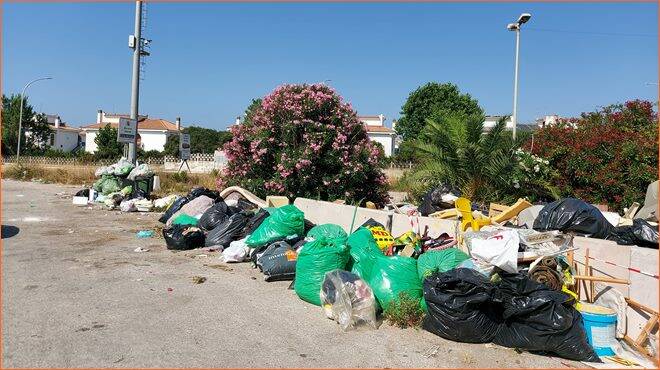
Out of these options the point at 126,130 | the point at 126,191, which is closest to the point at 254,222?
the point at 126,191

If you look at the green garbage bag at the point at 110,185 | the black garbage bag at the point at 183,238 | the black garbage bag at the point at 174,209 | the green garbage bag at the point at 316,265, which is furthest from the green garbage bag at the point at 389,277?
the green garbage bag at the point at 110,185

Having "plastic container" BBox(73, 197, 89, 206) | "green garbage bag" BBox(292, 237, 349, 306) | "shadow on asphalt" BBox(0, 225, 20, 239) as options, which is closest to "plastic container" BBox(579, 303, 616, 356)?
"green garbage bag" BBox(292, 237, 349, 306)

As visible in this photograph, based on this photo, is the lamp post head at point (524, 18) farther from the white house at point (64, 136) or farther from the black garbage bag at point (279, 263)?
the white house at point (64, 136)

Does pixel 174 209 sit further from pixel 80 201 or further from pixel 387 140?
pixel 387 140

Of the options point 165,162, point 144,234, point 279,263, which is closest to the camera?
point 279,263

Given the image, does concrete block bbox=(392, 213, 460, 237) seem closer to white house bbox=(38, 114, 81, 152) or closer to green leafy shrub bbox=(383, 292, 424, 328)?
green leafy shrub bbox=(383, 292, 424, 328)

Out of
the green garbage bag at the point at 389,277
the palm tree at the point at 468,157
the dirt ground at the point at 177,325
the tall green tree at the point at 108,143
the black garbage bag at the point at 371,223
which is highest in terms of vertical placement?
the tall green tree at the point at 108,143

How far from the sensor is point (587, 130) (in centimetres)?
1034

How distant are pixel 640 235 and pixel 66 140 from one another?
301 ft

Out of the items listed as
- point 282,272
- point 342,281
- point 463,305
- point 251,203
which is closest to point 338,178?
point 251,203

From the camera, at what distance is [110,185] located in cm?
1537

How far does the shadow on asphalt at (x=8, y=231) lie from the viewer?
8866 millimetres

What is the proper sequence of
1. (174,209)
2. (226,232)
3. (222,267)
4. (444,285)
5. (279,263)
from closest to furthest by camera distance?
(444,285) < (279,263) < (222,267) < (226,232) < (174,209)

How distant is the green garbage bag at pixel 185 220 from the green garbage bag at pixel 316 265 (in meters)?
4.55
